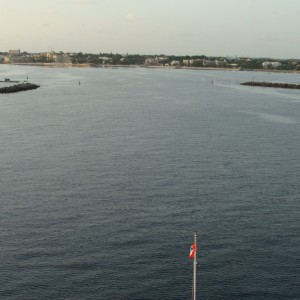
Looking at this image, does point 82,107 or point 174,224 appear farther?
point 82,107

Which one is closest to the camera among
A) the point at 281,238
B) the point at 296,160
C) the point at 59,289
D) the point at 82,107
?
the point at 59,289

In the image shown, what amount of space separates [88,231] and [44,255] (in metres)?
4.99

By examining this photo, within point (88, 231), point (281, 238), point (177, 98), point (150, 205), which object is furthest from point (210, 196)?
point (177, 98)

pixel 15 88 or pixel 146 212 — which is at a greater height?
pixel 15 88

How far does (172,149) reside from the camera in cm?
7006

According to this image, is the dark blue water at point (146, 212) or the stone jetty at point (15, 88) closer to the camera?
the dark blue water at point (146, 212)

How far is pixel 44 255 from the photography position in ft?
120

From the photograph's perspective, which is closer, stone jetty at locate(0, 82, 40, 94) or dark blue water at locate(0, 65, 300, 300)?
dark blue water at locate(0, 65, 300, 300)

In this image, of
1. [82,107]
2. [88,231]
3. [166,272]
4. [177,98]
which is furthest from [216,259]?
[177,98]

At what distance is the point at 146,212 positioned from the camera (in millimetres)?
44594

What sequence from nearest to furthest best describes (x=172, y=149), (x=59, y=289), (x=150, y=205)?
1. (x=59, y=289)
2. (x=150, y=205)
3. (x=172, y=149)

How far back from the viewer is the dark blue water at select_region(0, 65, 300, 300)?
33.5m

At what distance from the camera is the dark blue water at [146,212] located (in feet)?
110

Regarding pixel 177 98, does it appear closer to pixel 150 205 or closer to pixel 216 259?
pixel 150 205
